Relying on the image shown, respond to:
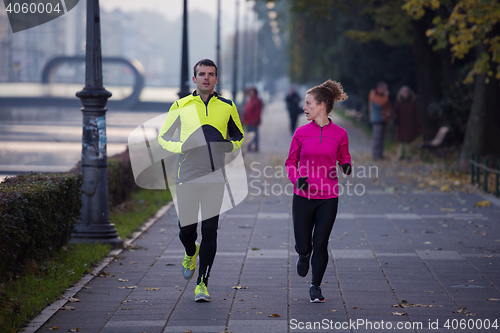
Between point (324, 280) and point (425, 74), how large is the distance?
16.3 metres

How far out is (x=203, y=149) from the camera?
16.3 ft

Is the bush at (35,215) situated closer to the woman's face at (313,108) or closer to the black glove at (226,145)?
the black glove at (226,145)

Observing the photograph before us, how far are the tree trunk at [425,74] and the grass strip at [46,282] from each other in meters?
14.2

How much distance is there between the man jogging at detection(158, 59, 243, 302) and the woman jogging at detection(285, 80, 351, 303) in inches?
21.7

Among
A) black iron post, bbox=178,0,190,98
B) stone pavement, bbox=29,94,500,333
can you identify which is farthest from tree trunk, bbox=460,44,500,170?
black iron post, bbox=178,0,190,98

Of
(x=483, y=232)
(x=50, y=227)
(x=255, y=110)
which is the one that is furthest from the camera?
(x=255, y=110)

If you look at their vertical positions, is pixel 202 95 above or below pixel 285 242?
above

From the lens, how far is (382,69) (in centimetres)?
2541

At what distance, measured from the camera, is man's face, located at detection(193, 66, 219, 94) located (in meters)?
4.91

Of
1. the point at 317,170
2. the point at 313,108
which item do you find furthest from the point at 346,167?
the point at 313,108

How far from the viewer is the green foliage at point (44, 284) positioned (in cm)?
453

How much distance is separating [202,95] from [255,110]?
46.3 ft

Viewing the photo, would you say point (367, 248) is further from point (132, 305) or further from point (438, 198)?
point (438, 198)

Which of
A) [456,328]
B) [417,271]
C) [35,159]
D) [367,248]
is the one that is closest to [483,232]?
[367,248]
